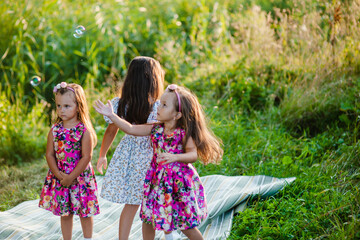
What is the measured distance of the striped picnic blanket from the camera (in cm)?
346

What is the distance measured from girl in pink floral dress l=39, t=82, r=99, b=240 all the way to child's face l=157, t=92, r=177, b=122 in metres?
0.56

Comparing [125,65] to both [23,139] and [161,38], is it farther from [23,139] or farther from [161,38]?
[23,139]

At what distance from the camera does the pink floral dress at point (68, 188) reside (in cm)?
299

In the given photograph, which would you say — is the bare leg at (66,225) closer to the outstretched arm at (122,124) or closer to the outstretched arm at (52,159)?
the outstretched arm at (52,159)

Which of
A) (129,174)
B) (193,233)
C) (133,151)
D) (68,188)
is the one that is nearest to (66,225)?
(68,188)

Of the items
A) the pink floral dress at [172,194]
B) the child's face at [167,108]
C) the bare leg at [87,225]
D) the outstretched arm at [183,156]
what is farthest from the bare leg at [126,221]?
the child's face at [167,108]

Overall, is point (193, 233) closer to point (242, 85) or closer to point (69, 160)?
point (69, 160)

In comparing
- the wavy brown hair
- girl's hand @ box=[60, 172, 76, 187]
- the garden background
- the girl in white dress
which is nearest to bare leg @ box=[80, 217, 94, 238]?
the girl in white dress

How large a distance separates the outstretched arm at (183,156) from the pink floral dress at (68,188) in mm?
617

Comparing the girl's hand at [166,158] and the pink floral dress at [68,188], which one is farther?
the pink floral dress at [68,188]

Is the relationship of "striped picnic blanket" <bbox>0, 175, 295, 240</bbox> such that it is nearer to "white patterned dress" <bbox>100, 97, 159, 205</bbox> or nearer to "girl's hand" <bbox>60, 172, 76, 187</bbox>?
"white patterned dress" <bbox>100, 97, 159, 205</bbox>

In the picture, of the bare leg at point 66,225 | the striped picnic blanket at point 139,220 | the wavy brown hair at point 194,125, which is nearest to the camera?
the wavy brown hair at point 194,125

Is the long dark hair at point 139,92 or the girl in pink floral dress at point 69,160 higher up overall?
the long dark hair at point 139,92

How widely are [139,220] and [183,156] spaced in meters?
1.27
